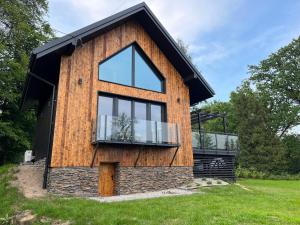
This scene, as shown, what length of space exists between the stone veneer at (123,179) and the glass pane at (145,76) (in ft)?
12.9

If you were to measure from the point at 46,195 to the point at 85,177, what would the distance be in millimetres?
1615

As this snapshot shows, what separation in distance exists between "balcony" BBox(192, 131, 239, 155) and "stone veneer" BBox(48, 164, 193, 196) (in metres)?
2.06

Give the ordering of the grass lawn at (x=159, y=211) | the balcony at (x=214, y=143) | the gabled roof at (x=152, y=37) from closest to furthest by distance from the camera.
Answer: the grass lawn at (x=159, y=211) → the gabled roof at (x=152, y=37) → the balcony at (x=214, y=143)

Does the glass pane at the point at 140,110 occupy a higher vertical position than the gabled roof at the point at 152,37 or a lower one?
lower

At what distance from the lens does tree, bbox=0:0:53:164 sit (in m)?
18.9

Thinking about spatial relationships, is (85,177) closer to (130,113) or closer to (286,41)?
(130,113)

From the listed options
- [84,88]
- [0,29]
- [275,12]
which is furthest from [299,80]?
[0,29]

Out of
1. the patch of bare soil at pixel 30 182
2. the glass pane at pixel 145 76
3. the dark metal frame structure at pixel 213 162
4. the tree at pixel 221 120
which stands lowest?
the patch of bare soil at pixel 30 182

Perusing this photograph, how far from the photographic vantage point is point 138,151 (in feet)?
39.5

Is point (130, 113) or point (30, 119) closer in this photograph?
point (130, 113)

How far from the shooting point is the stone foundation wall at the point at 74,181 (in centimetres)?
976

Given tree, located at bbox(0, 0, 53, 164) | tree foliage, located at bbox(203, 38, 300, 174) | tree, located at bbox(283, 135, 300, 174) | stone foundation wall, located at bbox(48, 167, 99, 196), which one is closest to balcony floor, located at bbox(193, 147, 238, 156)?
stone foundation wall, located at bbox(48, 167, 99, 196)

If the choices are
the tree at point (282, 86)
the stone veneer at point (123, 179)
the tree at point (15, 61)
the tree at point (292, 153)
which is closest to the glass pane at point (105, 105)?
the stone veneer at point (123, 179)

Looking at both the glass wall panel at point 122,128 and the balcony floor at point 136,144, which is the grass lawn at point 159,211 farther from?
the glass wall panel at point 122,128
